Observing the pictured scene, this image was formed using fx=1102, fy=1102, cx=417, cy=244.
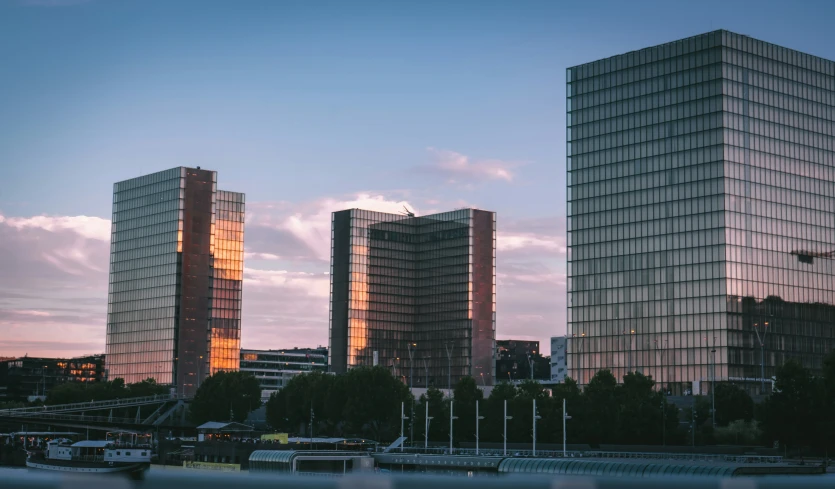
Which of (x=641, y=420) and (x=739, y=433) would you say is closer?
(x=641, y=420)

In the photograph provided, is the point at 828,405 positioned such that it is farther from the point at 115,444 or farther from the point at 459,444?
the point at 115,444


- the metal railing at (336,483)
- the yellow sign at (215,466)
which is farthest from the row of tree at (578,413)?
the metal railing at (336,483)

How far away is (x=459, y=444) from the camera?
175375mm

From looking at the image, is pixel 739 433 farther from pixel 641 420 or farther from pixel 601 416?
pixel 601 416

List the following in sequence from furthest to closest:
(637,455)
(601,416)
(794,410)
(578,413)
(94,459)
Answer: (578,413) < (601,416) < (94,459) < (637,455) < (794,410)

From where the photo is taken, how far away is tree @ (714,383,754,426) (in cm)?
16825

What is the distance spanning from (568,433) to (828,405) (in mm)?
44809

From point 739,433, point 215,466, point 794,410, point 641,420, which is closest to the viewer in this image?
point 794,410

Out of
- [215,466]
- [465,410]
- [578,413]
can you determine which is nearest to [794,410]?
[578,413]

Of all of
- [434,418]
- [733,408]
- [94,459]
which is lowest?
[94,459]

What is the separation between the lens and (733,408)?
16838 cm

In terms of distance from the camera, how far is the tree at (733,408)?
168 metres

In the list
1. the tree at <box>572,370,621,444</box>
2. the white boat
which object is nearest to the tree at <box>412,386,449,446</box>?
the tree at <box>572,370,621,444</box>

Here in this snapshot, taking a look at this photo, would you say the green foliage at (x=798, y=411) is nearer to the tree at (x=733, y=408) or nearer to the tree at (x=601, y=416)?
the tree at (x=601, y=416)
